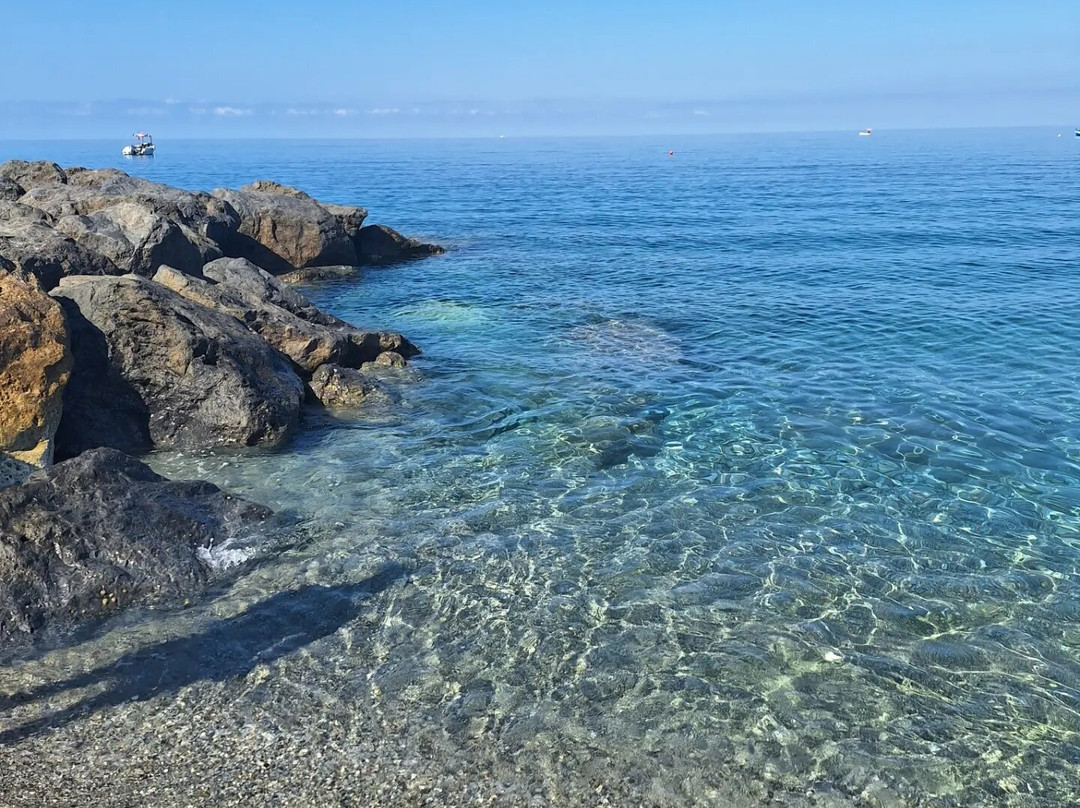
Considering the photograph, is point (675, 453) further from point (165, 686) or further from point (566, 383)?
point (165, 686)

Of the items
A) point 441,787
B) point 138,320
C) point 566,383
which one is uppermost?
point 138,320

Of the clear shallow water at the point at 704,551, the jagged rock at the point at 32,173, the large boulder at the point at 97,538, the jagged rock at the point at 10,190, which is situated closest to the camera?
the clear shallow water at the point at 704,551

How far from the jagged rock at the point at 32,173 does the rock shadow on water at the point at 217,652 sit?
2996 centimetres

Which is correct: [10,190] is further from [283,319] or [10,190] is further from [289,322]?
[289,322]

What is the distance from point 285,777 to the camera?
8.12m

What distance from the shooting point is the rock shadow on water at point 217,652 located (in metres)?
9.09

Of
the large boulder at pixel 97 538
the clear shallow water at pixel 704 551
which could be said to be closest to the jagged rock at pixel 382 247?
the clear shallow water at pixel 704 551

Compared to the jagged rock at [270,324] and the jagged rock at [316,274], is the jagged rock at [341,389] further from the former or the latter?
the jagged rock at [316,274]

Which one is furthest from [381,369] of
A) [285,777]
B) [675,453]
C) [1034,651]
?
[1034,651]

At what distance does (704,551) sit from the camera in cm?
1250

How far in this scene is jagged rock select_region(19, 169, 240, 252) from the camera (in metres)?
27.7

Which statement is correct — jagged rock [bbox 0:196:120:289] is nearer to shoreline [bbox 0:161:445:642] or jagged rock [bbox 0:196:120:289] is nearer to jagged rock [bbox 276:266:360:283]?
shoreline [bbox 0:161:445:642]

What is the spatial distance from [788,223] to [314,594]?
4165 centimetres

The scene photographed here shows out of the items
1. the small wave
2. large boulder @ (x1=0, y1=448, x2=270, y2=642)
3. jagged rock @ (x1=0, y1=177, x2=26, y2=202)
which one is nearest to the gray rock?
the small wave
